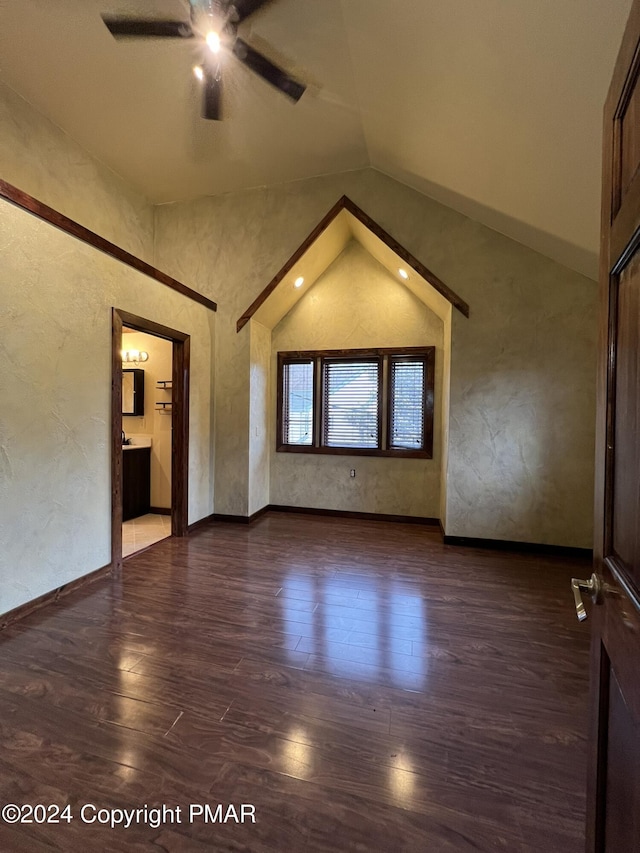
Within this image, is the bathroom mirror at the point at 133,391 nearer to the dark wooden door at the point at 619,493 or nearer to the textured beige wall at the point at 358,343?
the textured beige wall at the point at 358,343

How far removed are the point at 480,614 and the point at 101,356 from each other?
3.46m

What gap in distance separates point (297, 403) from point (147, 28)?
12.1 ft

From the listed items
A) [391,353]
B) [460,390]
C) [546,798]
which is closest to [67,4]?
[391,353]

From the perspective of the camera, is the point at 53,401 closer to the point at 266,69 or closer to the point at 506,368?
the point at 266,69

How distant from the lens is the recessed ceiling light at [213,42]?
2377 millimetres

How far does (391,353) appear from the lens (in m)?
4.77

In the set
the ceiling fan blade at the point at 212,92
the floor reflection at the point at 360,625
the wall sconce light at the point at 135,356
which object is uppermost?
the ceiling fan blade at the point at 212,92

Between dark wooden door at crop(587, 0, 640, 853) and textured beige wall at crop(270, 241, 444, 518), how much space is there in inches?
150

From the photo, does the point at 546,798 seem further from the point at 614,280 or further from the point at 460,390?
the point at 460,390

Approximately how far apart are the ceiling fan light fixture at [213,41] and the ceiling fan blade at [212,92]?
0.12 meters

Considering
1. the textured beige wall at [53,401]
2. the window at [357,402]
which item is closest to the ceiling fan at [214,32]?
the textured beige wall at [53,401]

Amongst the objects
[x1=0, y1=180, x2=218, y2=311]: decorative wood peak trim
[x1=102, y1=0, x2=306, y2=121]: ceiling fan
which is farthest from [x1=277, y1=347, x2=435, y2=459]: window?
[x1=102, y1=0, x2=306, y2=121]: ceiling fan

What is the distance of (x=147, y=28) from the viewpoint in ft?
7.70

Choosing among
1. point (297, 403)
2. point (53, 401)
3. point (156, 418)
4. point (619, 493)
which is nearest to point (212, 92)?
point (53, 401)
